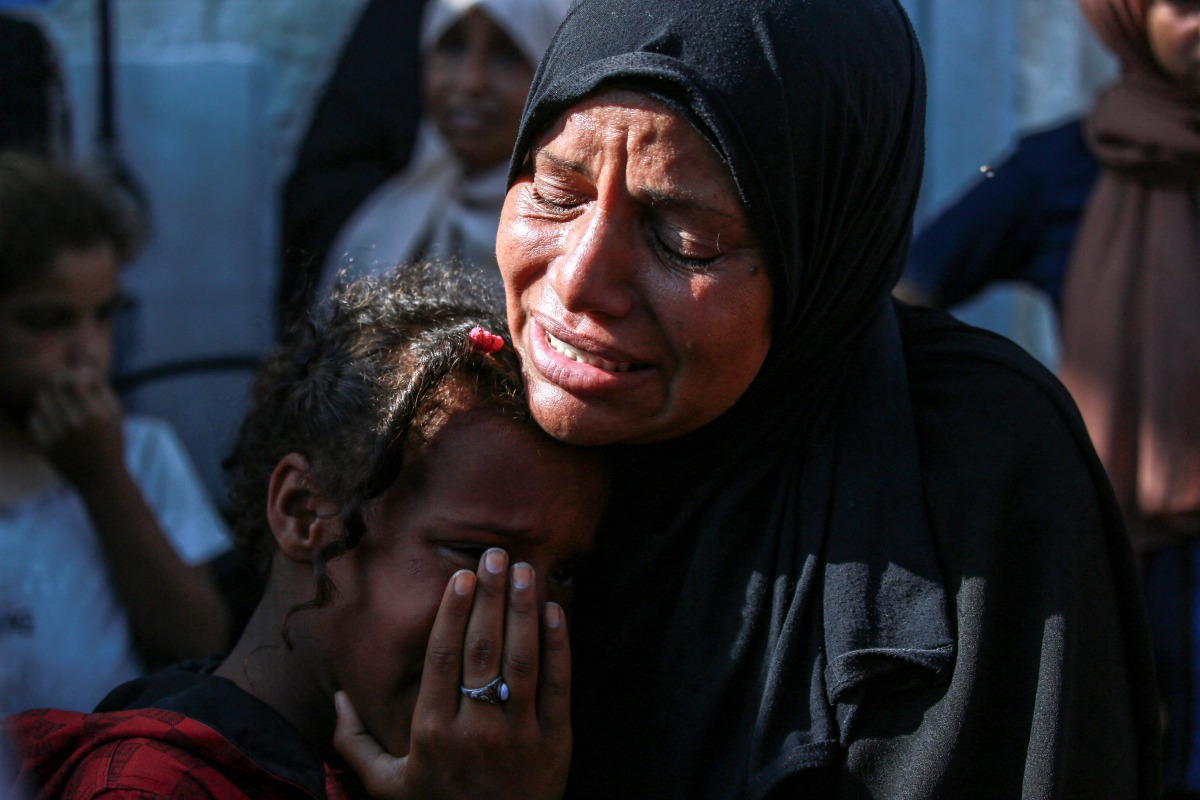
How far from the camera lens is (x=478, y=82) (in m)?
3.84

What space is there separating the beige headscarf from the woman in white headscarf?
1650 mm

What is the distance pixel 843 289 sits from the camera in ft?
5.72

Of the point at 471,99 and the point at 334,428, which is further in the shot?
the point at 471,99

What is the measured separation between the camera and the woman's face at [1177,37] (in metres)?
3.03

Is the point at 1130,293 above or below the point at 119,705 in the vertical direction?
above

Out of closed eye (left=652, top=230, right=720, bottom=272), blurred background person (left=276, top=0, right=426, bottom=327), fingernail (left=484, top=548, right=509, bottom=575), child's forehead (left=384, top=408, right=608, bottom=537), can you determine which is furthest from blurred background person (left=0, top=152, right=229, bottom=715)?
closed eye (left=652, top=230, right=720, bottom=272)

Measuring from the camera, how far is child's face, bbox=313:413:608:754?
1702 millimetres

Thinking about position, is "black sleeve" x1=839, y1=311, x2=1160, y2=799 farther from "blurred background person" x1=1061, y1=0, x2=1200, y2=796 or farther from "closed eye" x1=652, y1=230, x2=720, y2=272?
"blurred background person" x1=1061, y1=0, x2=1200, y2=796

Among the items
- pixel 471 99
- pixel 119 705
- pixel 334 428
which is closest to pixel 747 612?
pixel 334 428

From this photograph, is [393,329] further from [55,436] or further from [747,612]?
[55,436]

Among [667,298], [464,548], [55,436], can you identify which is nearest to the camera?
[667,298]

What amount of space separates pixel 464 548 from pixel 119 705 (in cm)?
55

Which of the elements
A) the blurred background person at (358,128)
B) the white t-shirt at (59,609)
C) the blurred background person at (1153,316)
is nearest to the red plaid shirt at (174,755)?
the white t-shirt at (59,609)

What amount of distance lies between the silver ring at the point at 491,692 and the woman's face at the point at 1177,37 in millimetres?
2447
